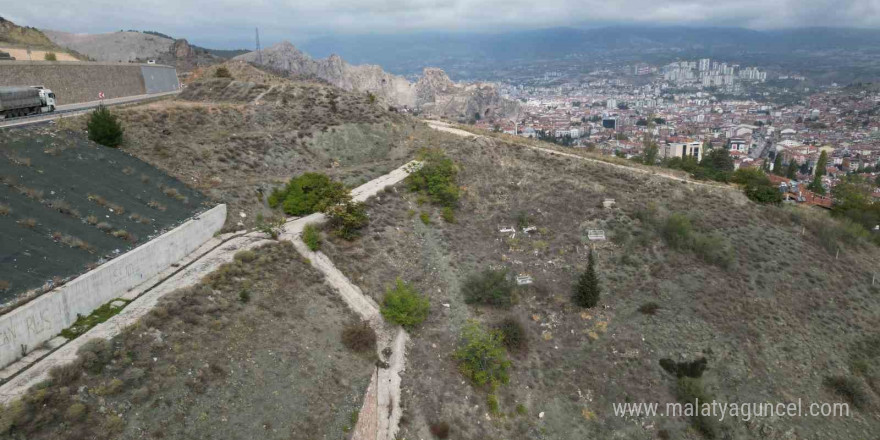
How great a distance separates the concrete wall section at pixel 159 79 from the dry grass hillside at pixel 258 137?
6.23 metres

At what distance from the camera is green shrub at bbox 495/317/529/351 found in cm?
1934

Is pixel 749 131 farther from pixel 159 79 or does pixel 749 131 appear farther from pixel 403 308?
pixel 403 308

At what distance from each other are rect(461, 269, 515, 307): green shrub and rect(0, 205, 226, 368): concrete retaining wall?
1140cm

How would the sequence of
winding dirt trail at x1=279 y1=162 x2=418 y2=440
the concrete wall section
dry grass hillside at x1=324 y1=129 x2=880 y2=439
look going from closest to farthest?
winding dirt trail at x1=279 y1=162 x2=418 y2=440 → dry grass hillside at x1=324 y1=129 x2=880 y2=439 → the concrete wall section

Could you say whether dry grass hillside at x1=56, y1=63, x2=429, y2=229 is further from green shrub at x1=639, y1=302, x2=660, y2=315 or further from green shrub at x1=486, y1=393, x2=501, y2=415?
green shrub at x1=639, y1=302, x2=660, y2=315

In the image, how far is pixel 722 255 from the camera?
2603 cm

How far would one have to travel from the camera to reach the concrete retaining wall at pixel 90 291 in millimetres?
11274

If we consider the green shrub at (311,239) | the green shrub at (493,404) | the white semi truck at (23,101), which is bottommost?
the green shrub at (493,404)

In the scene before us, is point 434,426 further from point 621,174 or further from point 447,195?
point 621,174

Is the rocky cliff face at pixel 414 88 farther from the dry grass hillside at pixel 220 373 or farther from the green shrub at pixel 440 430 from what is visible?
the green shrub at pixel 440 430

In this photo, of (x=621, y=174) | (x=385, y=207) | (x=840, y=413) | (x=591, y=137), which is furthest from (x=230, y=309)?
(x=591, y=137)

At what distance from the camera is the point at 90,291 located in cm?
1355

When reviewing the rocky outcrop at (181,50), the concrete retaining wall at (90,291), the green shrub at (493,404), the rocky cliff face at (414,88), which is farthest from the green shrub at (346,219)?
the rocky cliff face at (414,88)

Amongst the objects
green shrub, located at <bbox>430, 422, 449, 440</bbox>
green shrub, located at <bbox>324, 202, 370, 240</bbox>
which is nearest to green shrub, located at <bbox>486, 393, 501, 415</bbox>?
green shrub, located at <bbox>430, 422, 449, 440</bbox>
